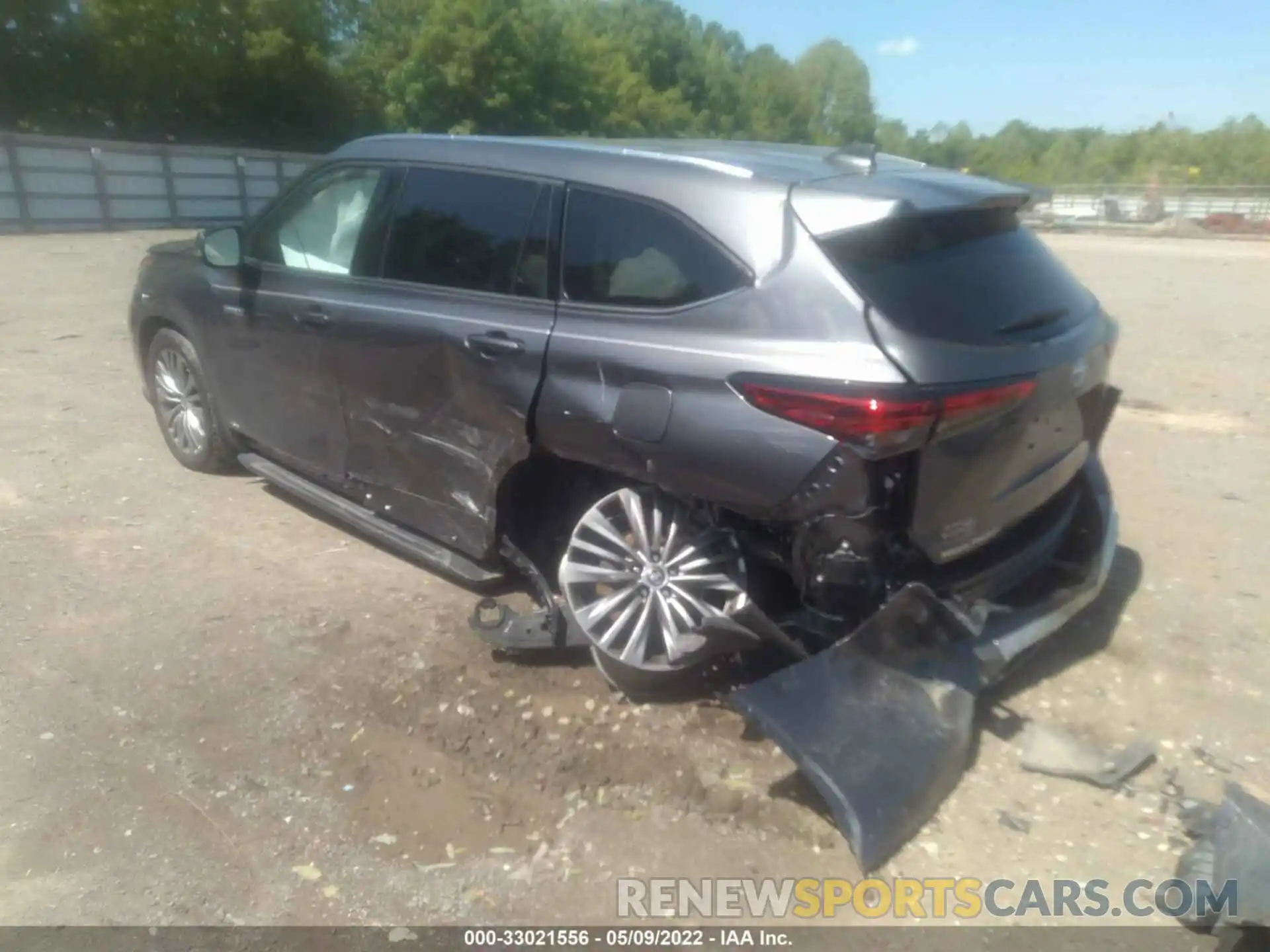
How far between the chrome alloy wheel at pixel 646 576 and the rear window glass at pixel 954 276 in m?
0.94

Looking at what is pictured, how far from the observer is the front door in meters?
4.48

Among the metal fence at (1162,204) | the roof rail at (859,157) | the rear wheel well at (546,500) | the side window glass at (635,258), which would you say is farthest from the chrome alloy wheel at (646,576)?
the metal fence at (1162,204)

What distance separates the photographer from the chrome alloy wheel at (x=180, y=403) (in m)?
5.66

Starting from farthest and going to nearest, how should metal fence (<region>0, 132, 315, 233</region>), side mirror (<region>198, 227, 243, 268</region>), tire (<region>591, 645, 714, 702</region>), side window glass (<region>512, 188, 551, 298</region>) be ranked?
1. metal fence (<region>0, 132, 315, 233</region>)
2. side mirror (<region>198, 227, 243, 268</region>)
3. side window glass (<region>512, 188, 551, 298</region>)
4. tire (<region>591, 645, 714, 702</region>)

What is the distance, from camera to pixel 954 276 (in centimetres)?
329

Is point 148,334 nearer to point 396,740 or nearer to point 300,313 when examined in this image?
point 300,313

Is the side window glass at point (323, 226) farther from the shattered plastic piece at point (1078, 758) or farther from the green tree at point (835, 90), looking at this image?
the green tree at point (835, 90)

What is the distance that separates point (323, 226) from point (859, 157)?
245cm

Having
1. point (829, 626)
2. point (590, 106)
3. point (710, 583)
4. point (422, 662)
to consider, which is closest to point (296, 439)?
point (422, 662)

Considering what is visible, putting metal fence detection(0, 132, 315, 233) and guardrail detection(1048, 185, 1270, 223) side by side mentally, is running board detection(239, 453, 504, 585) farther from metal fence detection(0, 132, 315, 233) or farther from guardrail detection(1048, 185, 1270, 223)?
guardrail detection(1048, 185, 1270, 223)

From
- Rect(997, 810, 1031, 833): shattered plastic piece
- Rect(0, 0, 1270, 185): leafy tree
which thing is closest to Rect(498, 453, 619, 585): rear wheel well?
Rect(997, 810, 1031, 833): shattered plastic piece

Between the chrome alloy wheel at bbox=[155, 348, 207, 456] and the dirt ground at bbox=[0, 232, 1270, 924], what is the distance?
0.29m

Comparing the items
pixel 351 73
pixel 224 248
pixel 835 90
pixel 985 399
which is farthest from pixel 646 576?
pixel 835 90

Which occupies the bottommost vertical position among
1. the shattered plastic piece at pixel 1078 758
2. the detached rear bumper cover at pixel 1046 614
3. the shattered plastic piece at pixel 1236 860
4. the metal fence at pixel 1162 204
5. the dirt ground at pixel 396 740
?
the metal fence at pixel 1162 204
